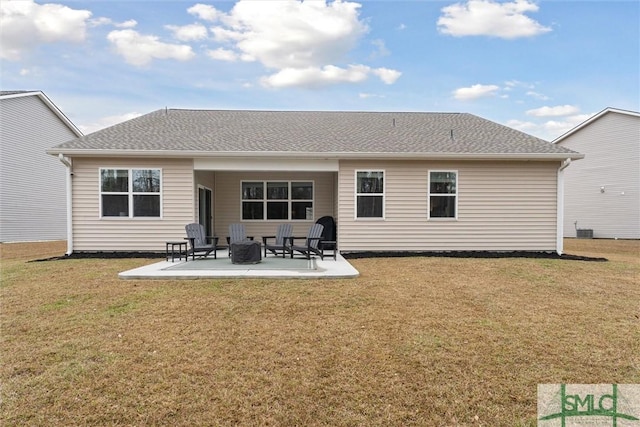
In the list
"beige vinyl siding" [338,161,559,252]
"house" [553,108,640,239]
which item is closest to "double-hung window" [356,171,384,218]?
"beige vinyl siding" [338,161,559,252]

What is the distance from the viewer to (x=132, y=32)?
43.3 ft

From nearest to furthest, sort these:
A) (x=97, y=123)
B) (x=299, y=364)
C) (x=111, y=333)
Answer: (x=299, y=364) < (x=111, y=333) < (x=97, y=123)

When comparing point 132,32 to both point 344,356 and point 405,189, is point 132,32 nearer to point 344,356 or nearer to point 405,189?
point 405,189

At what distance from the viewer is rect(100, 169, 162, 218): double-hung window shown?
419 inches

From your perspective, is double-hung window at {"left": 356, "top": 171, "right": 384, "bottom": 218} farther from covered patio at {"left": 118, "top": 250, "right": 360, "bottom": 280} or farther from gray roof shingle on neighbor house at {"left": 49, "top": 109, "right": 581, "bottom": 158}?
covered patio at {"left": 118, "top": 250, "right": 360, "bottom": 280}

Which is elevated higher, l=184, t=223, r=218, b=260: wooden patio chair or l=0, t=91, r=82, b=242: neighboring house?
l=0, t=91, r=82, b=242: neighboring house

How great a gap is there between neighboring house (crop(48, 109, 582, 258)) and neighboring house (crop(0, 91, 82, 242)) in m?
8.79

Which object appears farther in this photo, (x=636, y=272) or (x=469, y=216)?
(x=469, y=216)

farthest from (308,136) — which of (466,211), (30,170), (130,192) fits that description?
(30,170)

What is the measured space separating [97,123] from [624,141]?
103 ft

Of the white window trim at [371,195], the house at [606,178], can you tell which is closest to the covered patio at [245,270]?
the white window trim at [371,195]

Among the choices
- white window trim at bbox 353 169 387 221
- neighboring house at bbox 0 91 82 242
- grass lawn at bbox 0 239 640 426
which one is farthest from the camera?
neighboring house at bbox 0 91 82 242

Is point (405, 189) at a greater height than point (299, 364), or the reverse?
point (405, 189)

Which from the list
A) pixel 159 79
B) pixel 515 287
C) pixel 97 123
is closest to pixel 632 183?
pixel 515 287
